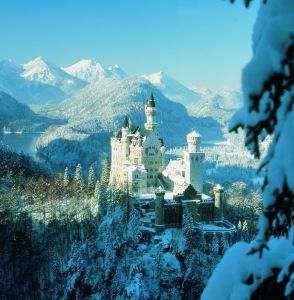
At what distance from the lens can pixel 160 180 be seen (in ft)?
245

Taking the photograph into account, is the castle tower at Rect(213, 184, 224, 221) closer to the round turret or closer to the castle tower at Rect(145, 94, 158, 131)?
the round turret

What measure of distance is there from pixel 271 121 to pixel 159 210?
54.6 metres

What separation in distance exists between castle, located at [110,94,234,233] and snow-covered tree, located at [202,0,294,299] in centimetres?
5321

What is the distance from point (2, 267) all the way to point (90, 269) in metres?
15.6

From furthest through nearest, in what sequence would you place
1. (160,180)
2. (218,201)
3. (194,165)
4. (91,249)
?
(160,180) < (194,165) < (91,249) < (218,201)

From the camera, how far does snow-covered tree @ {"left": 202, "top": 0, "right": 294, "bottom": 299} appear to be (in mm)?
4652

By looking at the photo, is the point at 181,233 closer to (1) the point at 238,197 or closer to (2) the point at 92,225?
(2) the point at 92,225

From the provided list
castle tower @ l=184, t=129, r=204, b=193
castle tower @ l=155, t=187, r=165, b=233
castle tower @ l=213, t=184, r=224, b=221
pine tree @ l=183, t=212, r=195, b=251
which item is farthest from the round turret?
pine tree @ l=183, t=212, r=195, b=251

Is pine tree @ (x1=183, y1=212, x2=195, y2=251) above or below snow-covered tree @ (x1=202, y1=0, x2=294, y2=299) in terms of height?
below

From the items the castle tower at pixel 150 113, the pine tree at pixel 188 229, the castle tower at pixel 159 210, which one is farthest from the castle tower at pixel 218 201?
the castle tower at pixel 150 113

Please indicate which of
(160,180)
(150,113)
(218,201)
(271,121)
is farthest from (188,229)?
(271,121)

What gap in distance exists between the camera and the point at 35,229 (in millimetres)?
75812

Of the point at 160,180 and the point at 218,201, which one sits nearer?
the point at 218,201

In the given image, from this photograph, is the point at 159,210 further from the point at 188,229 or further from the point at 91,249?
the point at 91,249
